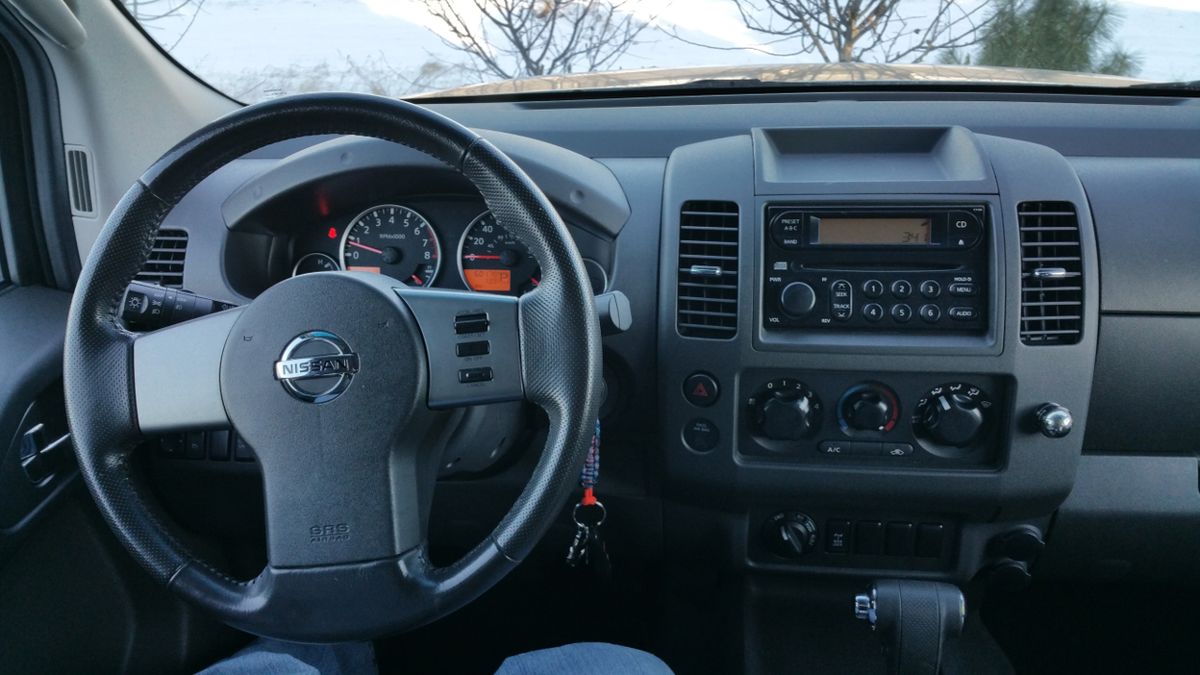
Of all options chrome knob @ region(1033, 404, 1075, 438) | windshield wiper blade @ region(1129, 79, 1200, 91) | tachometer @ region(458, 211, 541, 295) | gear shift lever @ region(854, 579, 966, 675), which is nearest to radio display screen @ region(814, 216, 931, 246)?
chrome knob @ region(1033, 404, 1075, 438)

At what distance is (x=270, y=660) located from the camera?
4.92ft

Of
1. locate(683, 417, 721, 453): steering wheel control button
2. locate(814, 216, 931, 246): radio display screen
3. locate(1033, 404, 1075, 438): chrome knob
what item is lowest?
locate(683, 417, 721, 453): steering wheel control button

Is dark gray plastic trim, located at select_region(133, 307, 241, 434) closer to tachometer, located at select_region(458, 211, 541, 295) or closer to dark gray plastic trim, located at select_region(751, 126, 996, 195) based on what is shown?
tachometer, located at select_region(458, 211, 541, 295)

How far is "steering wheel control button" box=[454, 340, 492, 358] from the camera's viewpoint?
1196mm

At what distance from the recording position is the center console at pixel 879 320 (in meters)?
1.57

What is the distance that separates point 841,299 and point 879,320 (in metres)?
0.08

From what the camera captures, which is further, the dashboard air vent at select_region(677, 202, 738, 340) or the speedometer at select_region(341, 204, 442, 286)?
the speedometer at select_region(341, 204, 442, 286)

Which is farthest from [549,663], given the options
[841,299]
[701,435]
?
[841,299]

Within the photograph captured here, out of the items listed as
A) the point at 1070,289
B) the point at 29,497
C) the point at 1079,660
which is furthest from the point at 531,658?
the point at 1079,660

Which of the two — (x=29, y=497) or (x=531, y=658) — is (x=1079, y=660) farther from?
(x=29, y=497)

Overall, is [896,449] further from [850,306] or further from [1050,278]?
[1050,278]

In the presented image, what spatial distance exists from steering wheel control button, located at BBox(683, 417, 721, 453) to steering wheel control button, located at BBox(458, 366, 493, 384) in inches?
23.3

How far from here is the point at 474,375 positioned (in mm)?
1199

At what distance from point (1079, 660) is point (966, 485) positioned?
87 cm
